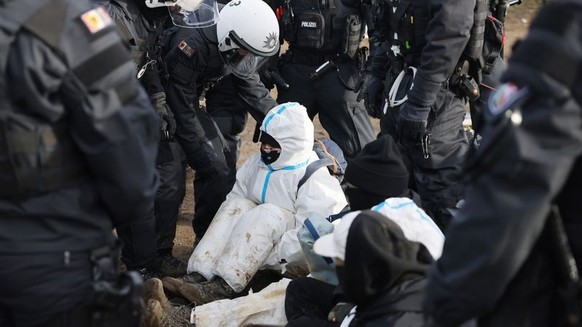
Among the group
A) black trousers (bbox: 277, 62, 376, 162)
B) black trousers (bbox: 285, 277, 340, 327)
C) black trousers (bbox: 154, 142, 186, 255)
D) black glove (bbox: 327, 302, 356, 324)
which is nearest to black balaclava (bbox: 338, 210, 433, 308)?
black glove (bbox: 327, 302, 356, 324)

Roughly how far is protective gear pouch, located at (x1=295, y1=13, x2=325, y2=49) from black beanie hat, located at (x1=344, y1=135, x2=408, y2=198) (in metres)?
2.33

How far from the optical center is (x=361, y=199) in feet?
12.0

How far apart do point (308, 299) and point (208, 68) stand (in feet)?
6.25

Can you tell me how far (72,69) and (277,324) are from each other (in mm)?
1836

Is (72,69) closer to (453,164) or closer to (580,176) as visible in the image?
(580,176)

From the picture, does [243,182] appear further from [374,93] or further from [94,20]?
[94,20]

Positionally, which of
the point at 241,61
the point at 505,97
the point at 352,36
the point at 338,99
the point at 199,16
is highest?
the point at 505,97

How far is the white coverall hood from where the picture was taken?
14.2ft

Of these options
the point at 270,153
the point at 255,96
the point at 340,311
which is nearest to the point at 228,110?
the point at 255,96

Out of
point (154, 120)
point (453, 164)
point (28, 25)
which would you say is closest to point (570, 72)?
point (154, 120)

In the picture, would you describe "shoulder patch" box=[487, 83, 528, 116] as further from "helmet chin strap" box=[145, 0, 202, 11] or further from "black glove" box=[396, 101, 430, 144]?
"helmet chin strap" box=[145, 0, 202, 11]

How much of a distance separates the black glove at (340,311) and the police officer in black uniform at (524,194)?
1.25m

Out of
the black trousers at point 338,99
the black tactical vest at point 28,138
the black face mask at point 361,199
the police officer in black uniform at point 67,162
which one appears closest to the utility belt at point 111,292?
the police officer in black uniform at point 67,162

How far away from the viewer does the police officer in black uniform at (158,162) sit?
14.1 feet
